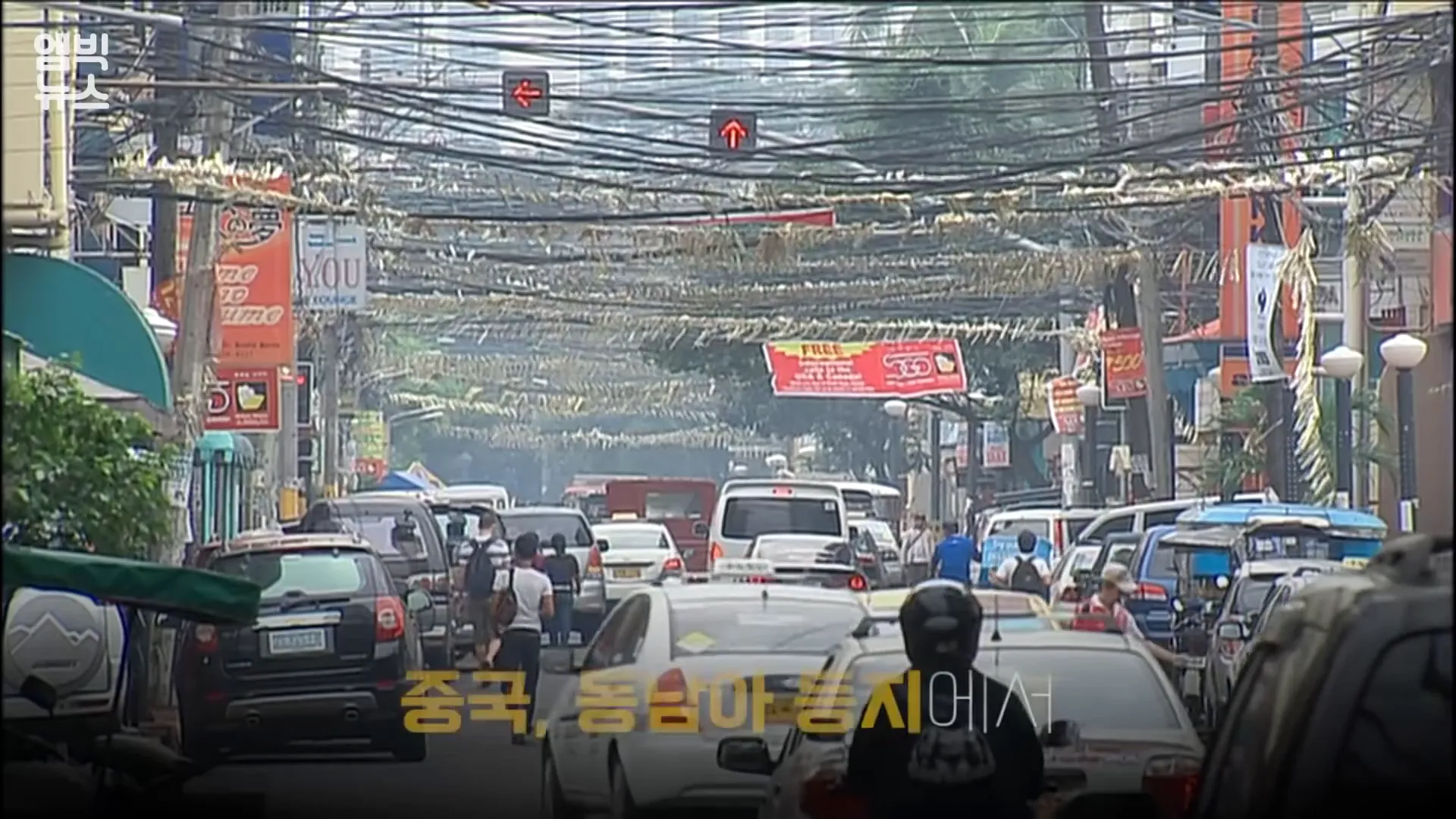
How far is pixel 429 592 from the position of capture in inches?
557

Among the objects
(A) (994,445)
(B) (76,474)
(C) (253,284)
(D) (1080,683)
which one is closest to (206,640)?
(B) (76,474)

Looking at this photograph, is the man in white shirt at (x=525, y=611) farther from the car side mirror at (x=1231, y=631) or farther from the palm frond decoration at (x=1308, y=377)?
the palm frond decoration at (x=1308, y=377)

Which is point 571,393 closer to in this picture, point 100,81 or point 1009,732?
point 100,81

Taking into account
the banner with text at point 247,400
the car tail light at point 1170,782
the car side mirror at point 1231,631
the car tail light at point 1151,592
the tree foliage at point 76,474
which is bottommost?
the car tail light at point 1170,782

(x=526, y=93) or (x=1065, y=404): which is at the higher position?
(x=526, y=93)

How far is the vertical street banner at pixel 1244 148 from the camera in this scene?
51.5 ft

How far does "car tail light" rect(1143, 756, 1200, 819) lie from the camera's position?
8.20m

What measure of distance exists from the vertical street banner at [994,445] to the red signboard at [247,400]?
9.16m

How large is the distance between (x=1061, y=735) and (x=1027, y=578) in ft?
15.4

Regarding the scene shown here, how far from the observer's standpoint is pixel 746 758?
8172 millimetres

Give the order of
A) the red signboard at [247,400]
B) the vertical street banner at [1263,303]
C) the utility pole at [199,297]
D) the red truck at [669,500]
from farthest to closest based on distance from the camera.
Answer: the red truck at [669,500]
the vertical street banner at [1263,303]
the red signboard at [247,400]
the utility pole at [199,297]

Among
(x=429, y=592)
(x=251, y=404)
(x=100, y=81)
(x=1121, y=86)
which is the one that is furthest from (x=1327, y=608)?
(x=251, y=404)

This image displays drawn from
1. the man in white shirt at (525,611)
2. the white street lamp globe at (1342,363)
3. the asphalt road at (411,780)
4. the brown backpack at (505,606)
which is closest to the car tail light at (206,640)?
the asphalt road at (411,780)

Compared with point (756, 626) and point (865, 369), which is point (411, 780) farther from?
point (865, 369)
